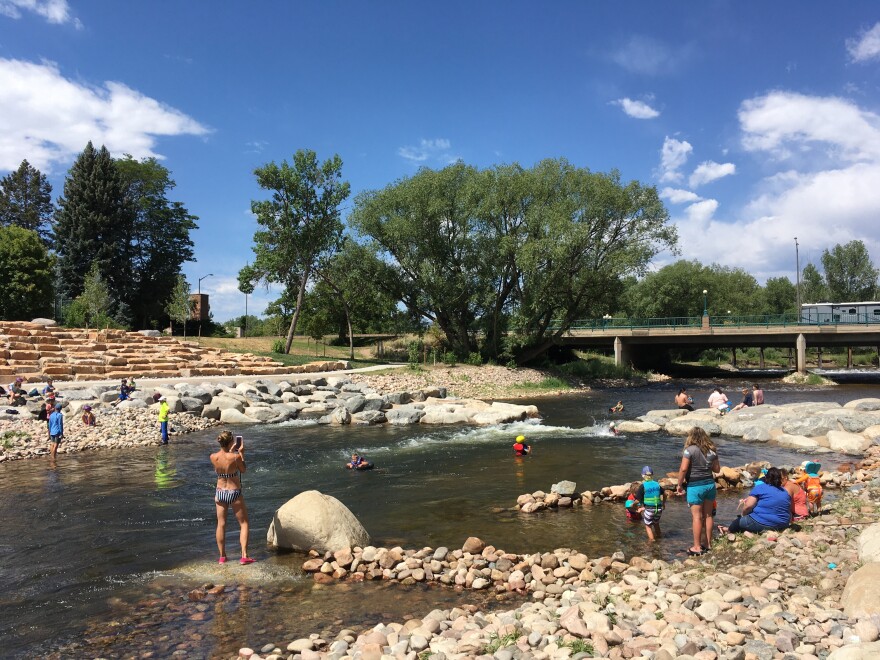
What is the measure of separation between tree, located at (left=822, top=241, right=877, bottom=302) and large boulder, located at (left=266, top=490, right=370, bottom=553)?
378 ft

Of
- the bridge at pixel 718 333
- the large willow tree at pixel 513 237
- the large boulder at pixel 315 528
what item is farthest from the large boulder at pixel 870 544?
the bridge at pixel 718 333

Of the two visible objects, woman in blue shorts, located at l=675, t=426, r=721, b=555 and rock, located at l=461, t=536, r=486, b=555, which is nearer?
woman in blue shorts, located at l=675, t=426, r=721, b=555

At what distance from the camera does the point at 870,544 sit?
312 inches

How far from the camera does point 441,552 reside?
9164 mm

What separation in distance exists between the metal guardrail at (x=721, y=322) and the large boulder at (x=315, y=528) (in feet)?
143

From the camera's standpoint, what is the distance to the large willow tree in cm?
4294

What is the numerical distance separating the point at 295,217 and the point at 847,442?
4435 cm

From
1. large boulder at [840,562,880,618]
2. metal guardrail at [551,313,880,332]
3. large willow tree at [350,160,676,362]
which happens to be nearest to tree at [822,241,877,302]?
metal guardrail at [551,313,880,332]

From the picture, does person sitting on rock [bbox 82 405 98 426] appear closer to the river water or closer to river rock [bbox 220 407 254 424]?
the river water

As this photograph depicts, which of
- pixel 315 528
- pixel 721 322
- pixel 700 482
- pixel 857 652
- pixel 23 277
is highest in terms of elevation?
pixel 23 277

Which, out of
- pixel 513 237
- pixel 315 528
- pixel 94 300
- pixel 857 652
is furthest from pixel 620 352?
pixel 857 652

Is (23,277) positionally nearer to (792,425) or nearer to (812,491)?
(792,425)

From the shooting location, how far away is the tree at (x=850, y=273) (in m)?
101

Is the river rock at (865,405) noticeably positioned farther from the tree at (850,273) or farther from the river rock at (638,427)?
the tree at (850,273)
